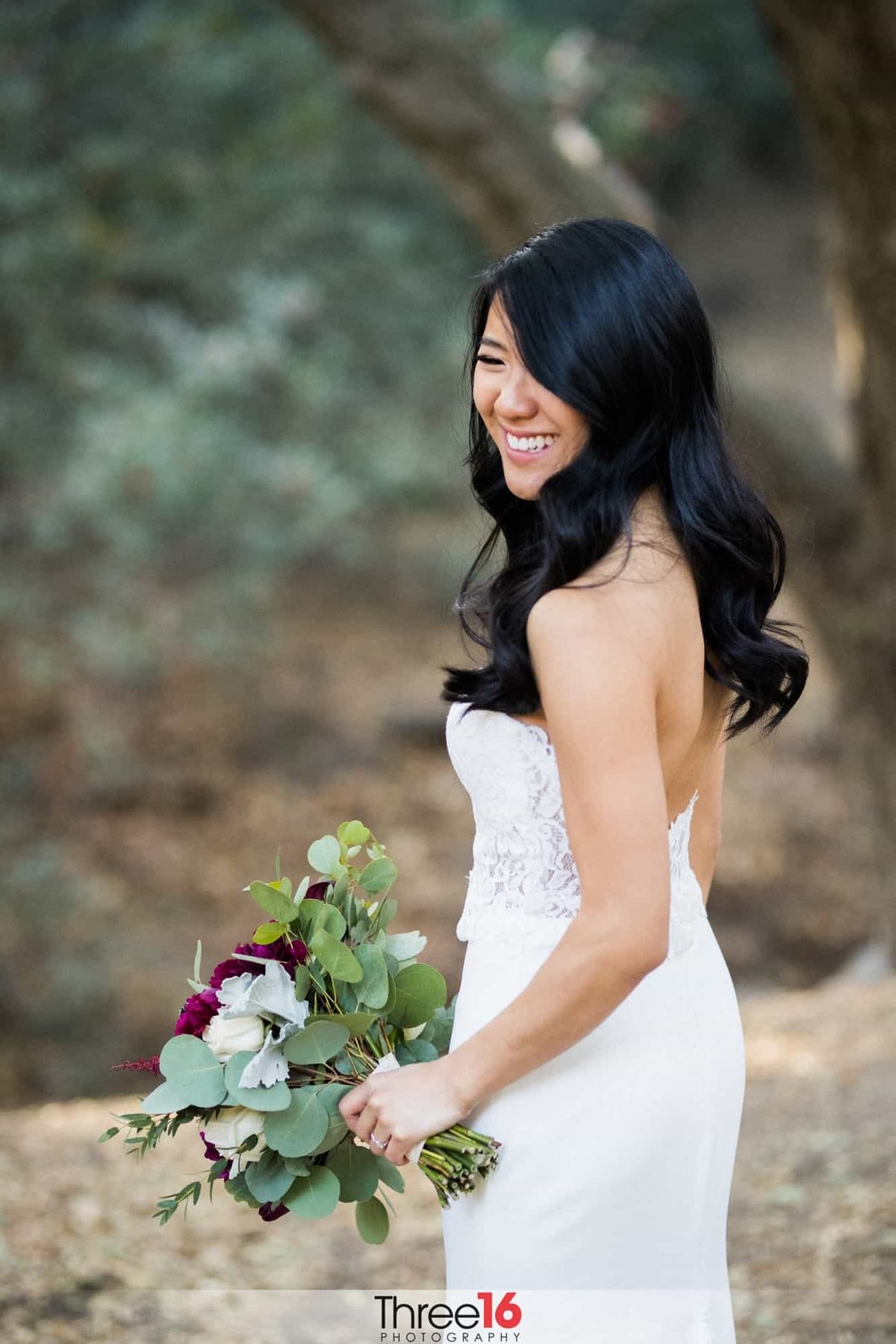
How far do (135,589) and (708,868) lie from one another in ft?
26.3

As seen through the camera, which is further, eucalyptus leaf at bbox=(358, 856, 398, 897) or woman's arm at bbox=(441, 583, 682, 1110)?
eucalyptus leaf at bbox=(358, 856, 398, 897)

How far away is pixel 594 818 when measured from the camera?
5.03 feet

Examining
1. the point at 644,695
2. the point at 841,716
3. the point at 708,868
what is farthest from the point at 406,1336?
the point at 841,716

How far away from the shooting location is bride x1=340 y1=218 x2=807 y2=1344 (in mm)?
1574

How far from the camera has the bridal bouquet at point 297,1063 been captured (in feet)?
5.76

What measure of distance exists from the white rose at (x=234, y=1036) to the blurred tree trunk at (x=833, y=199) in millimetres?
3617

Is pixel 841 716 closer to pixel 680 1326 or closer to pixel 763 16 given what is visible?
pixel 763 16

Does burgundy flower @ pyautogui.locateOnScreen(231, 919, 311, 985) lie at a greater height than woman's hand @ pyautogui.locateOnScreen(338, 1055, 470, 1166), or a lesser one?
greater

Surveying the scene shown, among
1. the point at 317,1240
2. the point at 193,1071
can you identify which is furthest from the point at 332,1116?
the point at 317,1240

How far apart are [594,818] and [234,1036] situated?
579 millimetres

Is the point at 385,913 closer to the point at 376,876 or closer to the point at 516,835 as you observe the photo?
the point at 376,876

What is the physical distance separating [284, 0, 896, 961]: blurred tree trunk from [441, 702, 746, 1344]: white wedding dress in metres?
3.46

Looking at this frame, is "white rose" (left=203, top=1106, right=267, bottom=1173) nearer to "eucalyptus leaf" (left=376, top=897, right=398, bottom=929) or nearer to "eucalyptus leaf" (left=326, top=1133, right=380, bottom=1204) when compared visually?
"eucalyptus leaf" (left=326, top=1133, right=380, bottom=1204)

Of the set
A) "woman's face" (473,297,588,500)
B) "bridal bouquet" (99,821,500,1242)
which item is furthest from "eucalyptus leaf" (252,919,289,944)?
"woman's face" (473,297,588,500)
